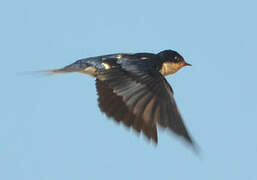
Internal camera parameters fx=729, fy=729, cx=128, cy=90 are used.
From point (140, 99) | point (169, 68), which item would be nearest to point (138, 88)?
point (140, 99)

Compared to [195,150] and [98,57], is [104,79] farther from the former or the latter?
[195,150]

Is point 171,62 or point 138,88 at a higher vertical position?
point 171,62

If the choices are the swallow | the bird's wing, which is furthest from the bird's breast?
the bird's wing

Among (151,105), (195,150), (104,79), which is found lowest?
(195,150)

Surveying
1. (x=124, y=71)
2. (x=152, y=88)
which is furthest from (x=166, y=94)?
(x=124, y=71)

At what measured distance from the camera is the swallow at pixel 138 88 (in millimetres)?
8250

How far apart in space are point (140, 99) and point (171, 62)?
257cm

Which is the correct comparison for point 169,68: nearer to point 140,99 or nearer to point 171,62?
point 171,62

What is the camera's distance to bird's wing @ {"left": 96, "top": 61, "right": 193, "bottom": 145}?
8.20 meters

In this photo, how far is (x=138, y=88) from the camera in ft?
28.9

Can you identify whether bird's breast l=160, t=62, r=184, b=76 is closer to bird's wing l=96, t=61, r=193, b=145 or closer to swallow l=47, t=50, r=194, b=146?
swallow l=47, t=50, r=194, b=146

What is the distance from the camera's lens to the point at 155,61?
10.5 metres

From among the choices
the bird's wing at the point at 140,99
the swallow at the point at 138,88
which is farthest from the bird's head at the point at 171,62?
the bird's wing at the point at 140,99

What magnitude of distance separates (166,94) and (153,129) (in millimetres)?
1021
